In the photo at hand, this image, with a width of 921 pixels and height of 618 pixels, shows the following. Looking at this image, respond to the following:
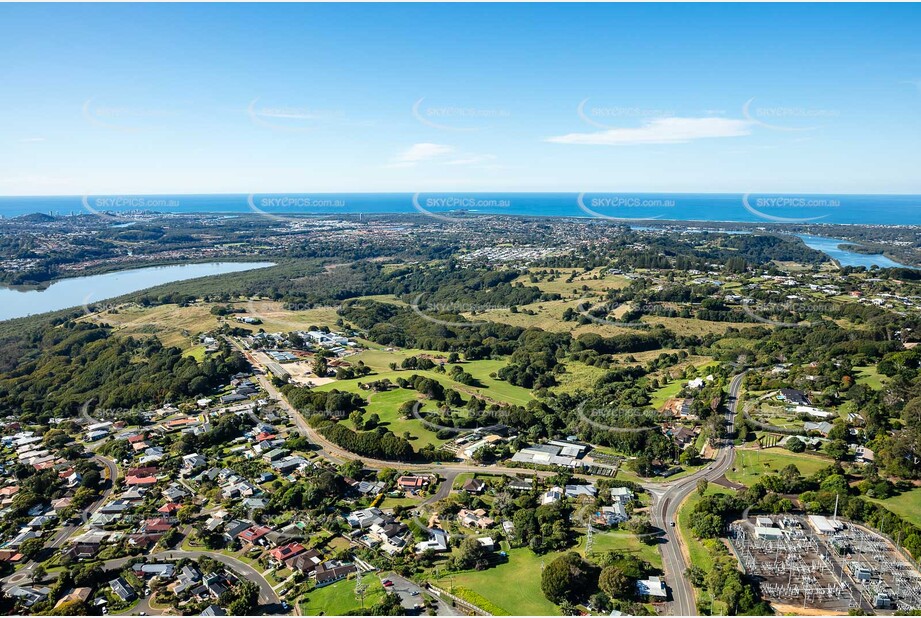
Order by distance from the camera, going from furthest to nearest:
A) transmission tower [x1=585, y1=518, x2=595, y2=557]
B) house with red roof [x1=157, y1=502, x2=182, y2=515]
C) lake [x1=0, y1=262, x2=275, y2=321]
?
lake [x1=0, y1=262, x2=275, y2=321], house with red roof [x1=157, y1=502, x2=182, y2=515], transmission tower [x1=585, y1=518, x2=595, y2=557]

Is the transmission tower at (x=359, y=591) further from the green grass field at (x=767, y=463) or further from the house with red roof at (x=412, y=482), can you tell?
the green grass field at (x=767, y=463)

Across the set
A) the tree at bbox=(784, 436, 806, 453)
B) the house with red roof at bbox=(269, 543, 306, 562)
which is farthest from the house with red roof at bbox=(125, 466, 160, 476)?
the tree at bbox=(784, 436, 806, 453)

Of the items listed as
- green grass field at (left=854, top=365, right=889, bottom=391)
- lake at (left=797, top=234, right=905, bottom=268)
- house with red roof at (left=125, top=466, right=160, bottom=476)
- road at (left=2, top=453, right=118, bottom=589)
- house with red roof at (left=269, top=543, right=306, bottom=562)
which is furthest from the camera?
lake at (left=797, top=234, right=905, bottom=268)

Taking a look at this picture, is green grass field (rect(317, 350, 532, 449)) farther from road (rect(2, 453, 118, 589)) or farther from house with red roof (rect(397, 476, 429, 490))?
road (rect(2, 453, 118, 589))

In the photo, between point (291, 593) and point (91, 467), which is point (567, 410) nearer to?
point (291, 593)

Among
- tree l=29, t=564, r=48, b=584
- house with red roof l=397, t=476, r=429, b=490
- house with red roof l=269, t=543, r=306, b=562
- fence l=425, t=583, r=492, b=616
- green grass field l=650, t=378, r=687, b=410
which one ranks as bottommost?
tree l=29, t=564, r=48, b=584

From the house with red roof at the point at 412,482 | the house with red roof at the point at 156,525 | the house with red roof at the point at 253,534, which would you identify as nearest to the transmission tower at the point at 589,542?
the house with red roof at the point at 412,482
